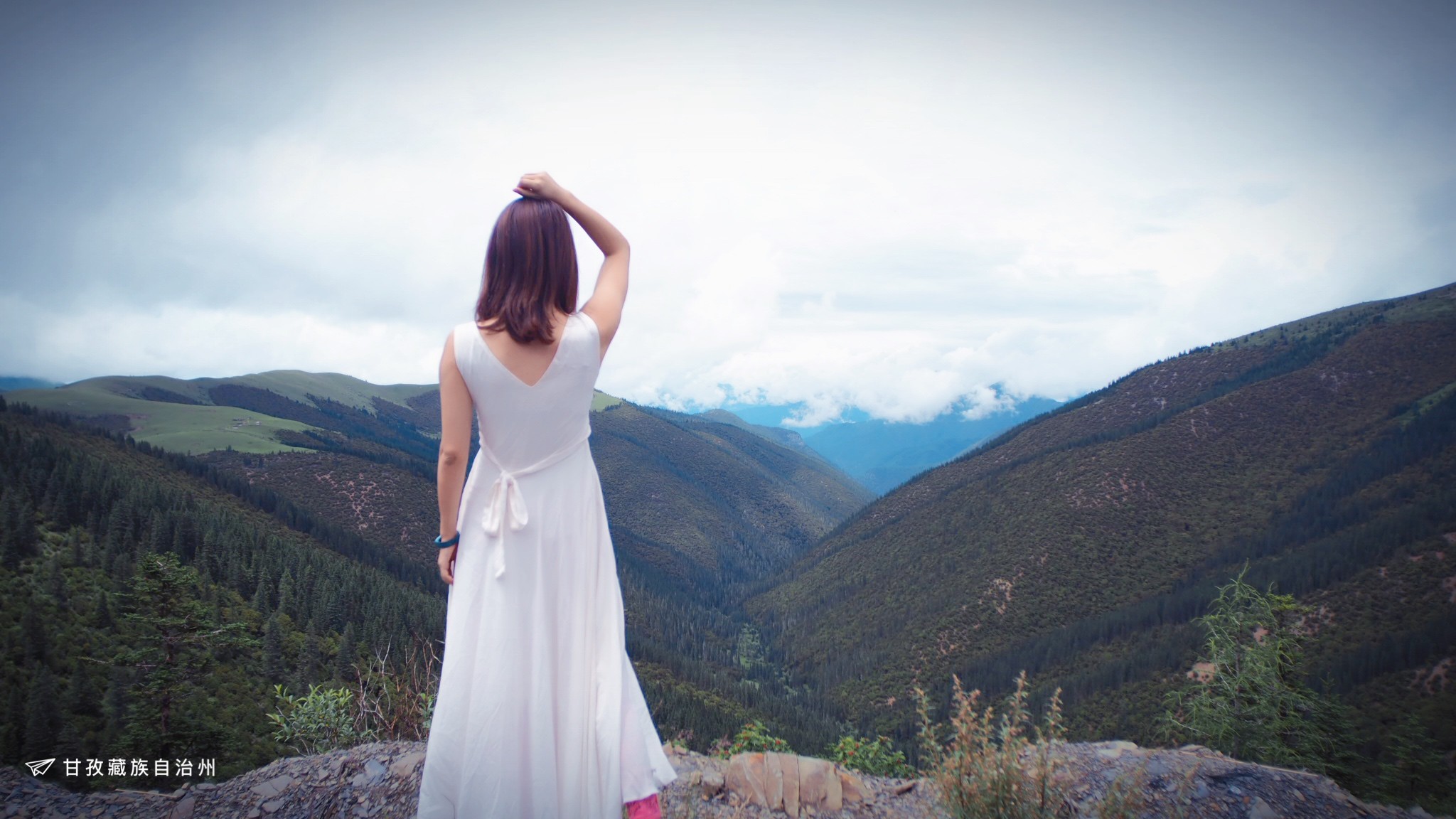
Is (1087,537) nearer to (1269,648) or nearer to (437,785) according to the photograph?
(1269,648)

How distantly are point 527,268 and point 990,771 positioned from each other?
14.8ft

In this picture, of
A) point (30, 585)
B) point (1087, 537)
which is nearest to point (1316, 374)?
point (1087, 537)

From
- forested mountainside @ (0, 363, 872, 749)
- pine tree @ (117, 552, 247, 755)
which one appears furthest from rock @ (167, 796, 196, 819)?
forested mountainside @ (0, 363, 872, 749)

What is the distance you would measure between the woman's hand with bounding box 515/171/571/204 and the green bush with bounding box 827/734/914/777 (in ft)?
25.0

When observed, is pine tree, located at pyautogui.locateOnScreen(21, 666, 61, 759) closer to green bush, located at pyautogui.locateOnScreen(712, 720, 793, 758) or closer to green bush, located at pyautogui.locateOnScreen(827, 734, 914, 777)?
green bush, located at pyautogui.locateOnScreen(712, 720, 793, 758)

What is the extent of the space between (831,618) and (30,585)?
76883 millimetres

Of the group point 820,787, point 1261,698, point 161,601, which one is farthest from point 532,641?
point 1261,698

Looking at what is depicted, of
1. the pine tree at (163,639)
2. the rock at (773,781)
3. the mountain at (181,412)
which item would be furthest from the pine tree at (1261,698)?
the mountain at (181,412)

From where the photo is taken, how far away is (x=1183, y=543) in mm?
58562

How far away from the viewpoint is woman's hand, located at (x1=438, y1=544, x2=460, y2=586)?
9.89 feet

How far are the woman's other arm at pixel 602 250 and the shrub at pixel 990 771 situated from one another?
314 centimetres

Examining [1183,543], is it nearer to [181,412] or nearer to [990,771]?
[990,771]

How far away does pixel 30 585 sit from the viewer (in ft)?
72.6

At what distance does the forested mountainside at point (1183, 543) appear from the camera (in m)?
38.5
